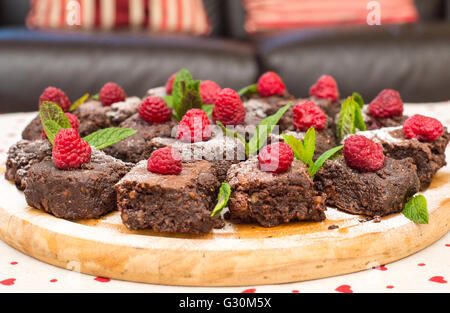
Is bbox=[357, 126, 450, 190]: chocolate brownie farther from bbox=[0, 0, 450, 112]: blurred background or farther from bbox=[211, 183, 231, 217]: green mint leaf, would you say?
bbox=[0, 0, 450, 112]: blurred background

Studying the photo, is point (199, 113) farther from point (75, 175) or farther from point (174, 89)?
point (75, 175)

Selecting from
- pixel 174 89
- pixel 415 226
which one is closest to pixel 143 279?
pixel 415 226

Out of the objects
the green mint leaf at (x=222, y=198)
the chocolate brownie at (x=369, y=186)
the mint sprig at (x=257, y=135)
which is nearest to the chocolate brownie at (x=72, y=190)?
the green mint leaf at (x=222, y=198)

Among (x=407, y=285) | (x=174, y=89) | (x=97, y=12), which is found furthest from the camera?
(x=97, y=12)

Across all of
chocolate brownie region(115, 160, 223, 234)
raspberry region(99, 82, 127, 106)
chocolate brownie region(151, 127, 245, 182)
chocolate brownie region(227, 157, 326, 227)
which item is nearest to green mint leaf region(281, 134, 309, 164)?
chocolate brownie region(227, 157, 326, 227)

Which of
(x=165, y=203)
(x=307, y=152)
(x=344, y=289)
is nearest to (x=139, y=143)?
(x=165, y=203)

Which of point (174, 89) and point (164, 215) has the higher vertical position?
point (174, 89)
